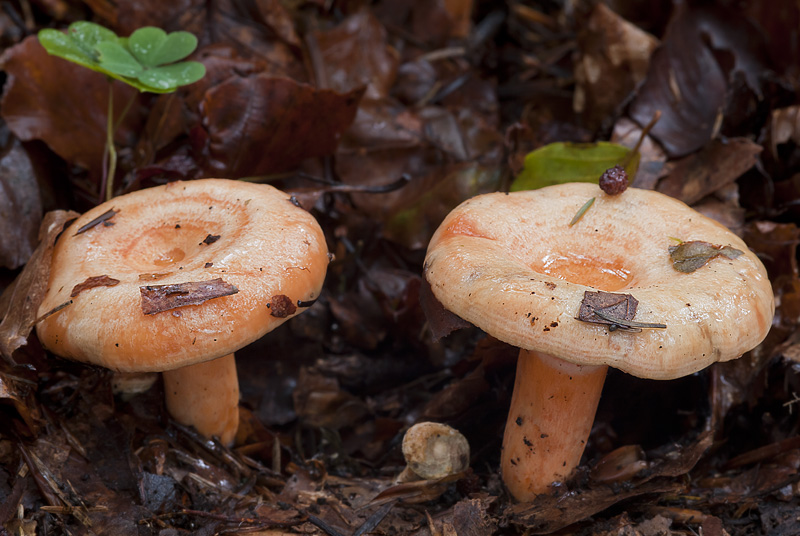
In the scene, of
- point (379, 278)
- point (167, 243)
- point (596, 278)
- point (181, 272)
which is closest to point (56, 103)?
point (167, 243)

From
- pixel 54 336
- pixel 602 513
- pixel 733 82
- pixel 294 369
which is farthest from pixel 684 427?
pixel 54 336

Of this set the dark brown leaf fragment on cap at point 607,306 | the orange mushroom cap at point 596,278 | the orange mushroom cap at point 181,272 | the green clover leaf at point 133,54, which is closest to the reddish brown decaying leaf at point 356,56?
the green clover leaf at point 133,54

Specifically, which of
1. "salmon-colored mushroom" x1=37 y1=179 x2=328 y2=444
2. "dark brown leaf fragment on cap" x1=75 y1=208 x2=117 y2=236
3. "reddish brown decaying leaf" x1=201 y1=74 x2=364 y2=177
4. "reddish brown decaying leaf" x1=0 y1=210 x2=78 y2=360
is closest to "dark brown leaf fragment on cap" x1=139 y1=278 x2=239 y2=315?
"salmon-colored mushroom" x1=37 y1=179 x2=328 y2=444

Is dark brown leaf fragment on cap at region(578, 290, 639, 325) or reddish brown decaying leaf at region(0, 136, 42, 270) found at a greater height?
dark brown leaf fragment on cap at region(578, 290, 639, 325)

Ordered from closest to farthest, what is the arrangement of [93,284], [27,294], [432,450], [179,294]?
[179,294]
[93,284]
[27,294]
[432,450]

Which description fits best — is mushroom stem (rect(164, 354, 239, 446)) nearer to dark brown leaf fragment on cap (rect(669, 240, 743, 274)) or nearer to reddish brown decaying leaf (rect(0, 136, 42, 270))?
reddish brown decaying leaf (rect(0, 136, 42, 270))

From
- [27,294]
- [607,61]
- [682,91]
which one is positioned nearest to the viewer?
[27,294]

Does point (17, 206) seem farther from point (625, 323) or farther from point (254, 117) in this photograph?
point (625, 323)
